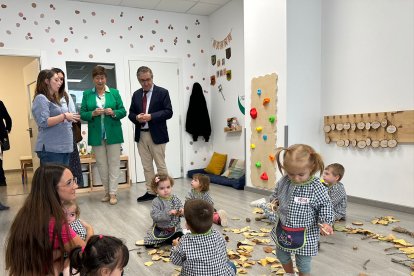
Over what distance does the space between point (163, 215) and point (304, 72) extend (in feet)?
8.17

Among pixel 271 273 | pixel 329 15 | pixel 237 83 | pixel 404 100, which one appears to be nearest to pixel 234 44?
pixel 237 83

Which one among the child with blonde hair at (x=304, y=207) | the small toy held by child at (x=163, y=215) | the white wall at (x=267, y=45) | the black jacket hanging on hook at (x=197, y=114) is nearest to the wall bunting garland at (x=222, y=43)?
the black jacket hanging on hook at (x=197, y=114)

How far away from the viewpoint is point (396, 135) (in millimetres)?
3193

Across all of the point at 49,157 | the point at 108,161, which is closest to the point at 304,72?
the point at 108,161

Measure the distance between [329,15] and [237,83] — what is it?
5.96 ft

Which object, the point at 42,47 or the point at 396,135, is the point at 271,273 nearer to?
the point at 396,135

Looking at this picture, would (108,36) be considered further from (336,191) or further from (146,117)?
(336,191)

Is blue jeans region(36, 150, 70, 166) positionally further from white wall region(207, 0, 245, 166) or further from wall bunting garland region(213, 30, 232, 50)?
wall bunting garland region(213, 30, 232, 50)

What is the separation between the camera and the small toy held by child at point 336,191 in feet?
9.52

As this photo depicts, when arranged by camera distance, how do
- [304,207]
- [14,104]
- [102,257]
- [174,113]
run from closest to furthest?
[102,257], [304,207], [174,113], [14,104]

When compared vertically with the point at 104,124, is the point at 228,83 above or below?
above

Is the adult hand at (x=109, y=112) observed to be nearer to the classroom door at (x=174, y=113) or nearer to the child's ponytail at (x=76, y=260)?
the classroom door at (x=174, y=113)

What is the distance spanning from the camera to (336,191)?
2.92 meters

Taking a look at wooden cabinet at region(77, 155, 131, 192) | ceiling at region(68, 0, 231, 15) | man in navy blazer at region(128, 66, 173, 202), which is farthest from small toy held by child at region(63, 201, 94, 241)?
ceiling at region(68, 0, 231, 15)
